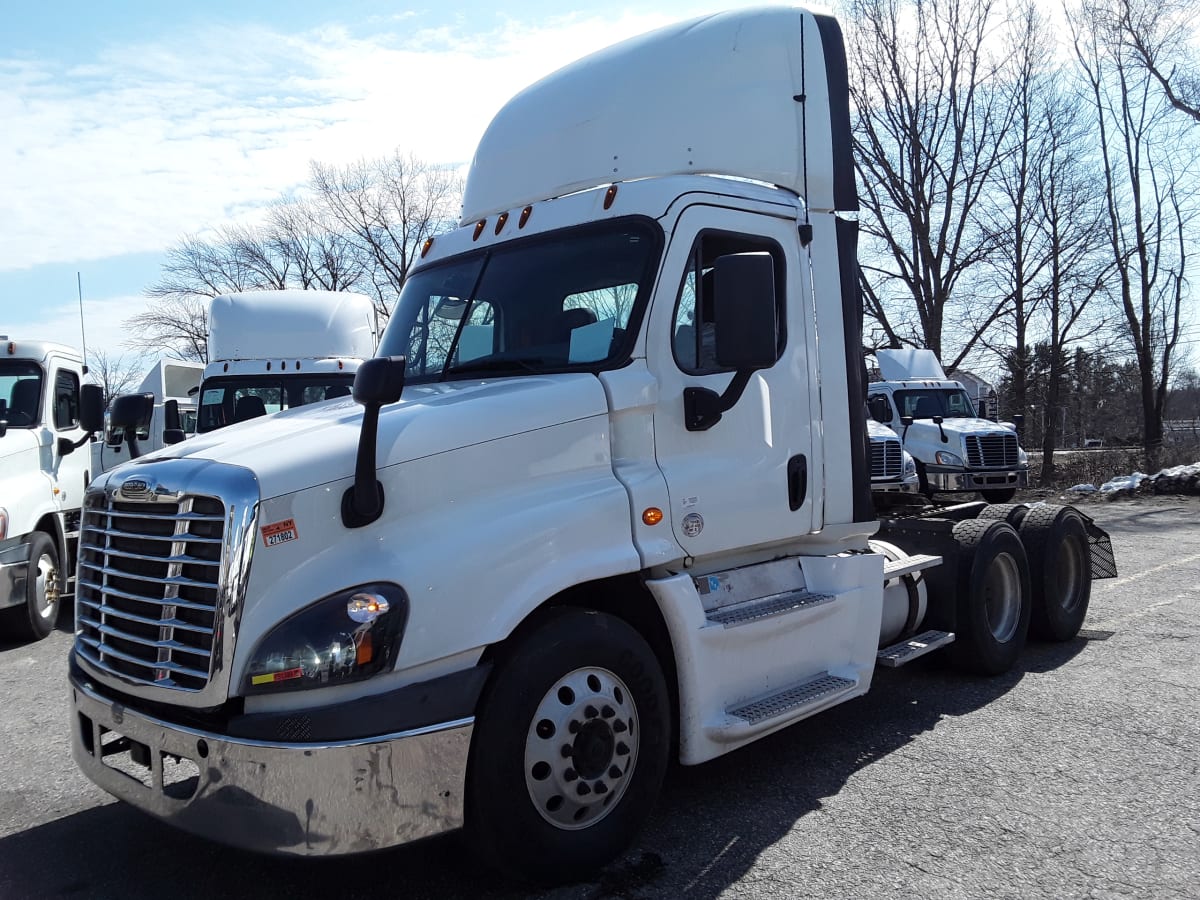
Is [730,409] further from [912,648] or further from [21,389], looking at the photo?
[21,389]

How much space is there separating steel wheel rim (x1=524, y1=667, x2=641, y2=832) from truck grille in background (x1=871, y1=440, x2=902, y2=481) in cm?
1133

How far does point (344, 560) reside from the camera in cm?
315

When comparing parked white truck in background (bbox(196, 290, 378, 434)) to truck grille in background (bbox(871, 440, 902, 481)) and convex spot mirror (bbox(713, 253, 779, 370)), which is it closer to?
truck grille in background (bbox(871, 440, 902, 481))

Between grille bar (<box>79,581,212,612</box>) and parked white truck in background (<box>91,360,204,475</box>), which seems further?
parked white truck in background (<box>91,360,204,475</box>)

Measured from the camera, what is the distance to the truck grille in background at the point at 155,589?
Result: 3.10 meters

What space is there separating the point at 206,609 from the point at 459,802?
106 centimetres

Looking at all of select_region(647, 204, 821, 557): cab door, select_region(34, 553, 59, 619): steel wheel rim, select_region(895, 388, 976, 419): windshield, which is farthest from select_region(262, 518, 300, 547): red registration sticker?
select_region(895, 388, 976, 419): windshield

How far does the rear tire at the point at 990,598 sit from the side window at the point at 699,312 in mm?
2964

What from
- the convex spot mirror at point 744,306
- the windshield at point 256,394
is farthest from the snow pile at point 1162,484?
the convex spot mirror at point 744,306

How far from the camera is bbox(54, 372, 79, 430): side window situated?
9438 mm

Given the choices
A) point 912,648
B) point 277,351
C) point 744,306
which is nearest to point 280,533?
point 744,306

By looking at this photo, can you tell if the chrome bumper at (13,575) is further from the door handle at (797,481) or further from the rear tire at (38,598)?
the door handle at (797,481)

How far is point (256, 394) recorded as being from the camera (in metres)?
11.3

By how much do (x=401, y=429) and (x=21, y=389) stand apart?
7612 millimetres
